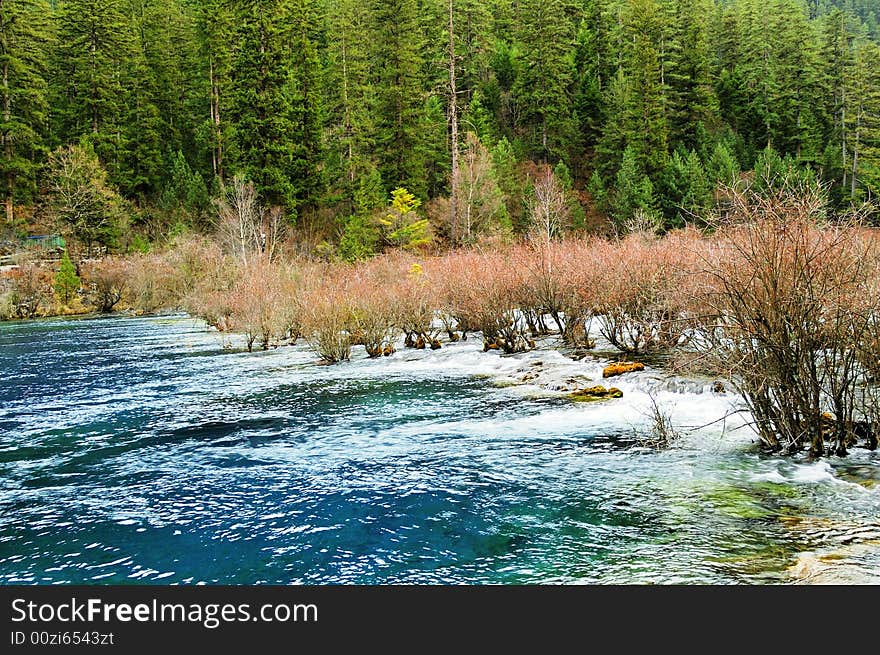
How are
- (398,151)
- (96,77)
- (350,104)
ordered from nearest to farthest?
(350,104)
(398,151)
(96,77)

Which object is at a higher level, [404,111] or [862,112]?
[862,112]

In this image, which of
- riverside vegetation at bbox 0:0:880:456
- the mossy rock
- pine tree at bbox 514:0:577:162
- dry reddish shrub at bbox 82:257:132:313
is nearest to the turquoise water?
the mossy rock

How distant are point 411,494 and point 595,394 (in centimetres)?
594

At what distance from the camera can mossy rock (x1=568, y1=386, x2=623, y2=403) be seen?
42.3 ft

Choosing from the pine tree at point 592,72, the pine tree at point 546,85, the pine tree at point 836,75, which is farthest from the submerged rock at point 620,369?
the pine tree at point 836,75

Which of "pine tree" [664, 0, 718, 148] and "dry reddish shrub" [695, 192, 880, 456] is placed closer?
"dry reddish shrub" [695, 192, 880, 456]

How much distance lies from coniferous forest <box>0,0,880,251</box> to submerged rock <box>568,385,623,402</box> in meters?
27.4

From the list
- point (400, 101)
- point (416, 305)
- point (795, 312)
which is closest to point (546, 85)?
point (400, 101)

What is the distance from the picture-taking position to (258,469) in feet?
31.2

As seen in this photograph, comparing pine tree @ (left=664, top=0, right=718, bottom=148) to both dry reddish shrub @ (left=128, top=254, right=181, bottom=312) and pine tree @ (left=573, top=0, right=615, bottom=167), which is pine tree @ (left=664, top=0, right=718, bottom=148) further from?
dry reddish shrub @ (left=128, top=254, right=181, bottom=312)

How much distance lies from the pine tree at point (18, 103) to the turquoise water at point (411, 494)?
1632 inches

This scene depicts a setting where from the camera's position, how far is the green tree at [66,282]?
128ft

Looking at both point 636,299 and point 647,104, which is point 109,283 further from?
point 647,104

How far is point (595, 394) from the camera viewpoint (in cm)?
1314
